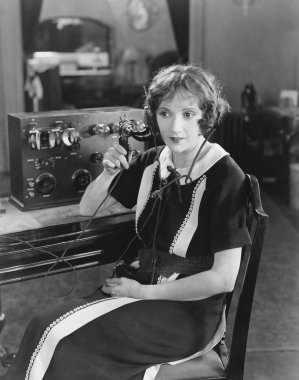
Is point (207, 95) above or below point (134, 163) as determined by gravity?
above

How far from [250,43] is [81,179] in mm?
4841

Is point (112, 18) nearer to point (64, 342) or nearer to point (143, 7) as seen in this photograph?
point (143, 7)

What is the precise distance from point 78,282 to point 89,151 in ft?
5.90

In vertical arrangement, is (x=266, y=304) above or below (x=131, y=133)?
below

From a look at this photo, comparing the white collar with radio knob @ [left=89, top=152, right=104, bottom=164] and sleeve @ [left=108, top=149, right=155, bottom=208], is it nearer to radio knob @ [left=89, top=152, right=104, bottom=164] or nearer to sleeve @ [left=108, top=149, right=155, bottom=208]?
sleeve @ [left=108, top=149, right=155, bottom=208]

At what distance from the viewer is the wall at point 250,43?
20.1 ft

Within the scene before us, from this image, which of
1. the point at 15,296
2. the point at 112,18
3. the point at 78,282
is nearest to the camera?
the point at 15,296

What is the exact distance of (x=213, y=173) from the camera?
1520 millimetres

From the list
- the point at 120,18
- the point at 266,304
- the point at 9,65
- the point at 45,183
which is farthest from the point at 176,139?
the point at 120,18

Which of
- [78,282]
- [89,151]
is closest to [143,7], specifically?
[78,282]

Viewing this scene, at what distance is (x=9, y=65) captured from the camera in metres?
6.09

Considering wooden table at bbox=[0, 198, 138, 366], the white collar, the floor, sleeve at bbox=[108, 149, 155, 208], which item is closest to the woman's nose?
the white collar

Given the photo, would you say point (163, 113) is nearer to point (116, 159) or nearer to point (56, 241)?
point (116, 159)

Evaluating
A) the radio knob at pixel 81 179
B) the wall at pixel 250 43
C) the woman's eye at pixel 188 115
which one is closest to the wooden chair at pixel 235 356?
the woman's eye at pixel 188 115
